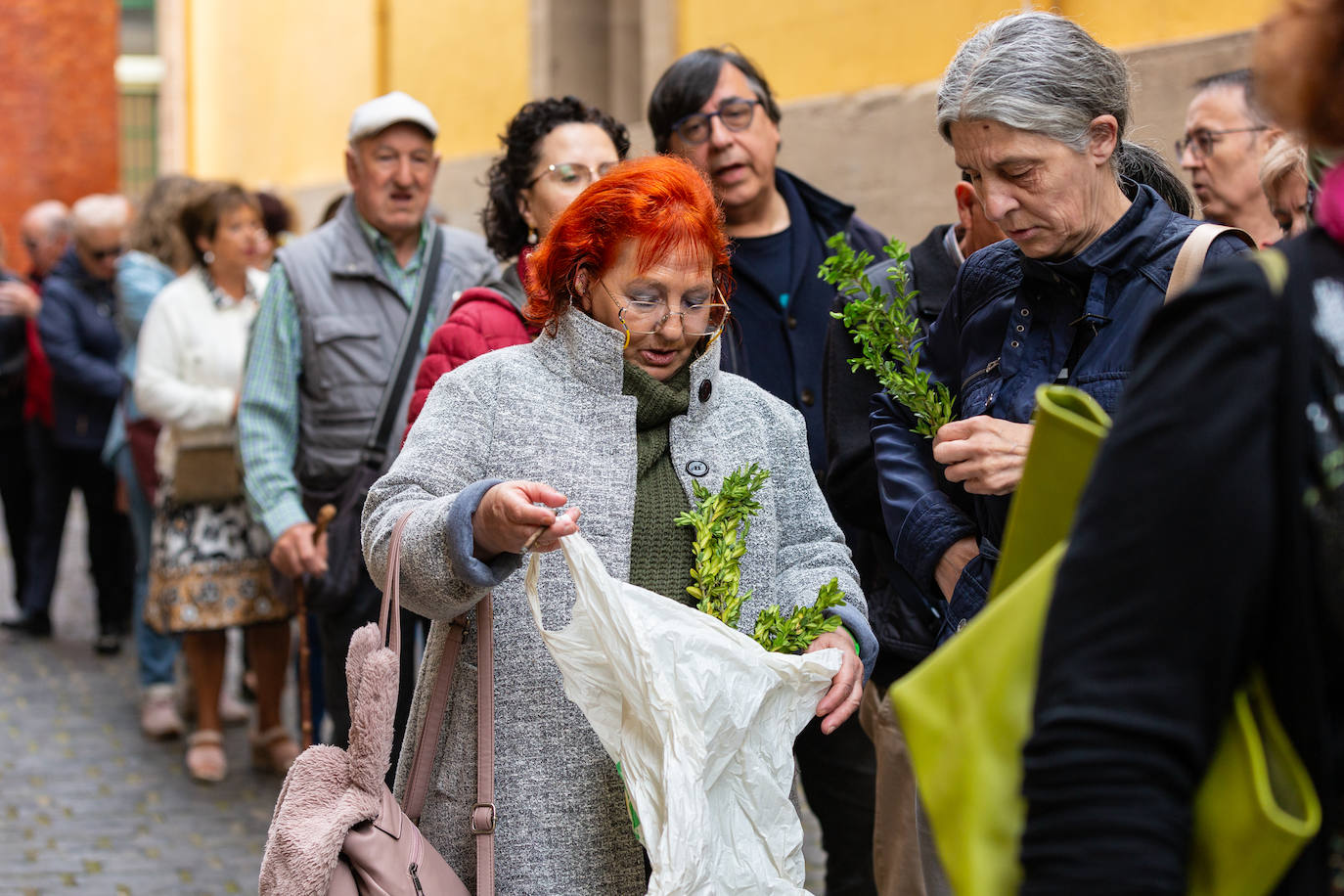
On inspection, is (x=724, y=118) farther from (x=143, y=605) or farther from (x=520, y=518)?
(x=143, y=605)

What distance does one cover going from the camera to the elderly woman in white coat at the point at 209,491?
20.1 ft

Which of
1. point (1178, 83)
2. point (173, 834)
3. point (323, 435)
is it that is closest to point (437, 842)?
point (323, 435)

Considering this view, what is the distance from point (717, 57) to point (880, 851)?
91.9 inches

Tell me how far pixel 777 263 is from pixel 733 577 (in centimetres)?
186

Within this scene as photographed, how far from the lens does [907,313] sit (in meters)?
3.29

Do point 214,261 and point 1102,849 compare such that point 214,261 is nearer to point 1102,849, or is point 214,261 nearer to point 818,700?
point 818,700

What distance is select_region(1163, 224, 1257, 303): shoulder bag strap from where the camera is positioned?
2.46 meters

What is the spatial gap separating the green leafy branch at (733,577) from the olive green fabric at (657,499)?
4 cm

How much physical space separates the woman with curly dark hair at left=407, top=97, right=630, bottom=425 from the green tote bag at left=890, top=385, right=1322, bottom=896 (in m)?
2.29

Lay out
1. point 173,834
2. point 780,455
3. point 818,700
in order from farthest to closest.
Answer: point 173,834 → point 780,455 → point 818,700

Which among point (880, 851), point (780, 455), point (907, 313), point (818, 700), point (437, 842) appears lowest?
point (880, 851)

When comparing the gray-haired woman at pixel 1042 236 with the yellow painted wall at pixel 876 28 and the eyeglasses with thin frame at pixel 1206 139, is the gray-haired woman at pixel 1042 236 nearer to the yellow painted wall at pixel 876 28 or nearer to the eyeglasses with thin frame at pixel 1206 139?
the eyeglasses with thin frame at pixel 1206 139

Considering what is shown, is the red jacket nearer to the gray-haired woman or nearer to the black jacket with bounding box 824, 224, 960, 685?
the black jacket with bounding box 824, 224, 960, 685

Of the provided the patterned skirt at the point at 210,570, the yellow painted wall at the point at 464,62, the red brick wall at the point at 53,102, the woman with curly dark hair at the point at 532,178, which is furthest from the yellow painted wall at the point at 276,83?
the woman with curly dark hair at the point at 532,178
